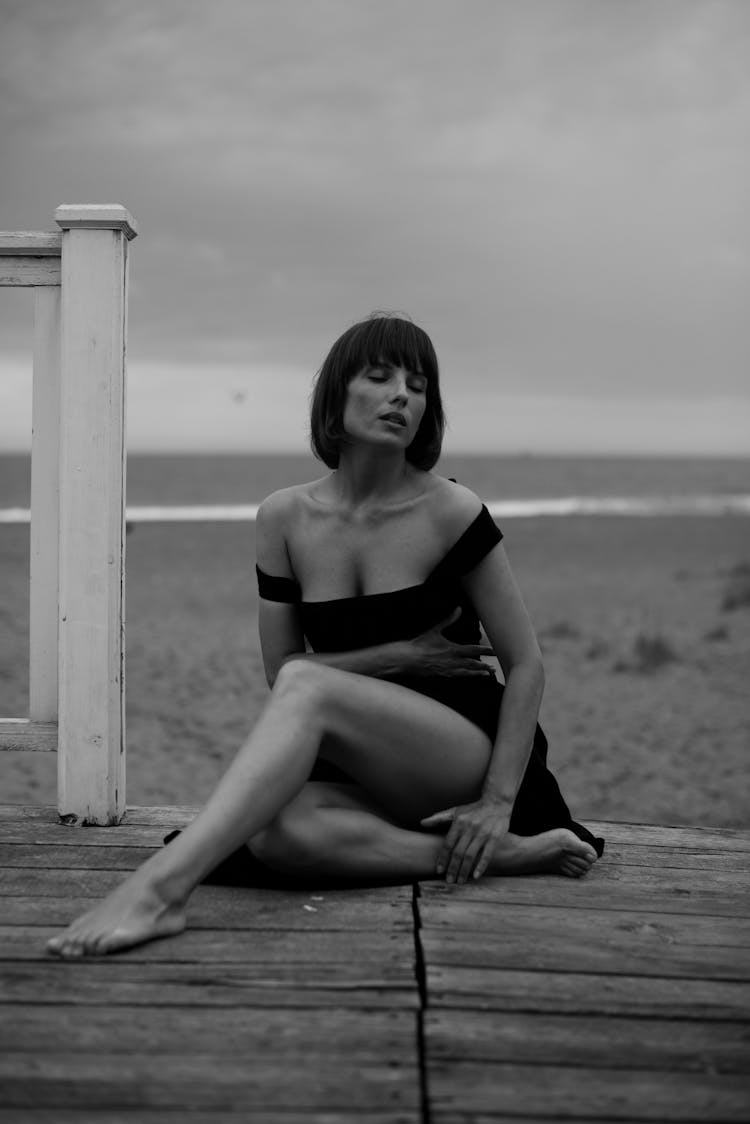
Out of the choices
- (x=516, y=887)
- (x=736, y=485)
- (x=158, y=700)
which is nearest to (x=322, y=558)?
(x=516, y=887)

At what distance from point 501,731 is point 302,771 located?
0.52 m

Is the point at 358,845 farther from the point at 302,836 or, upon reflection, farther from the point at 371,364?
the point at 371,364

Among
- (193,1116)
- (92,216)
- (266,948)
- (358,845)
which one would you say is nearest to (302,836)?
(358,845)

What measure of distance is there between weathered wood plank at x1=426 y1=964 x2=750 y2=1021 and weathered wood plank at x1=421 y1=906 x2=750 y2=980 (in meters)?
0.03

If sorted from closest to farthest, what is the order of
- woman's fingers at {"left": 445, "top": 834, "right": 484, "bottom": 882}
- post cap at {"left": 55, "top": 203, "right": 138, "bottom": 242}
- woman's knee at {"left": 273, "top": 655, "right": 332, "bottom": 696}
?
1. woman's knee at {"left": 273, "top": 655, "right": 332, "bottom": 696}
2. woman's fingers at {"left": 445, "top": 834, "right": 484, "bottom": 882}
3. post cap at {"left": 55, "top": 203, "right": 138, "bottom": 242}

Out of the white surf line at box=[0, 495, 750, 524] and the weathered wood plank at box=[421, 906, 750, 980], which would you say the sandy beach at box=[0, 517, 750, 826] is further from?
the white surf line at box=[0, 495, 750, 524]

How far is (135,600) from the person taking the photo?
50.0 ft

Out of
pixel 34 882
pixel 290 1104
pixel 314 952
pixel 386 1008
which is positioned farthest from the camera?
pixel 34 882

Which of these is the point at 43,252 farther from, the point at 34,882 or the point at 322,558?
the point at 34,882

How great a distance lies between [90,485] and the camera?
120 inches

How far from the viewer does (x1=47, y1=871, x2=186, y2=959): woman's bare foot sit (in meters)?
2.14

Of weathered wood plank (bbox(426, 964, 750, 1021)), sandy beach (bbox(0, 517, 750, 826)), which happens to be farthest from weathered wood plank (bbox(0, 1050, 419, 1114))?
sandy beach (bbox(0, 517, 750, 826))

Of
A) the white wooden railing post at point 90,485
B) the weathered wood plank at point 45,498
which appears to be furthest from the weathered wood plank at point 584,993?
the weathered wood plank at point 45,498

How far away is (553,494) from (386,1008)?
46017mm
